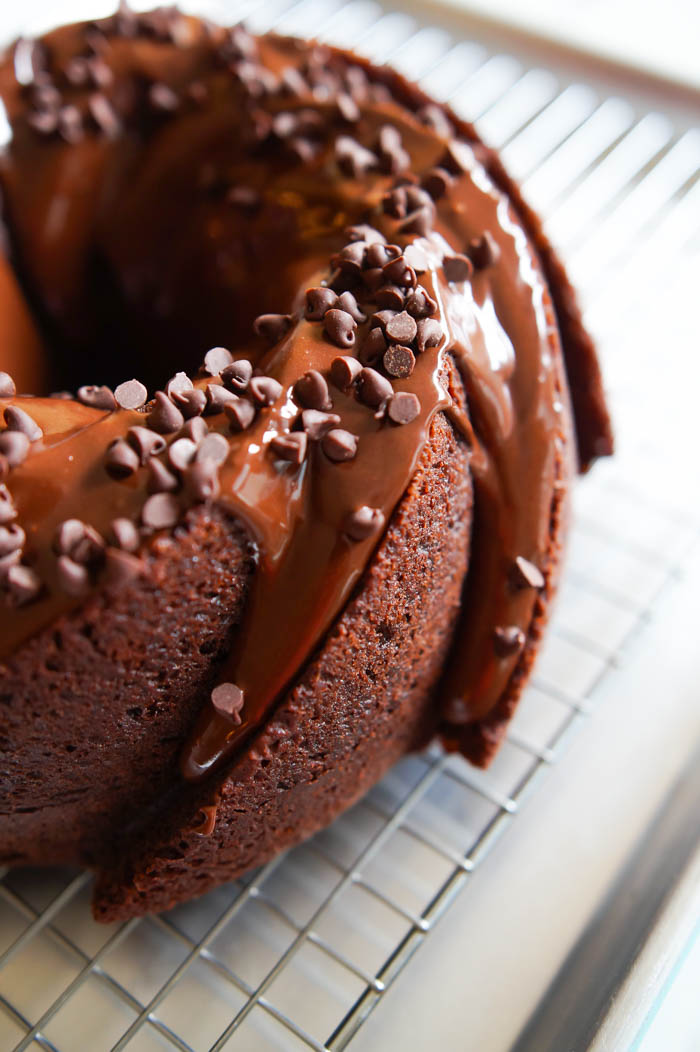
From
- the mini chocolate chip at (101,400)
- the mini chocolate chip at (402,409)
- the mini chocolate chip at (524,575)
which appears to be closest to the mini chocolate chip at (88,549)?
the mini chocolate chip at (101,400)

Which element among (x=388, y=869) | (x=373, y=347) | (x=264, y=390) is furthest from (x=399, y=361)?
(x=388, y=869)

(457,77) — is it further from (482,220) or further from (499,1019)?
(499,1019)

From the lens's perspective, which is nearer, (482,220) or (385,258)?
(385,258)

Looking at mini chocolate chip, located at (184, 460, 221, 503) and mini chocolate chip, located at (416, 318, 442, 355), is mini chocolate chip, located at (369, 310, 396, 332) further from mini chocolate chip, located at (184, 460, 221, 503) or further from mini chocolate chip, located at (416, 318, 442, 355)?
mini chocolate chip, located at (184, 460, 221, 503)

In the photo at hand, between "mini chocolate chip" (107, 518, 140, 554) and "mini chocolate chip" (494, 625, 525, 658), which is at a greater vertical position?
"mini chocolate chip" (107, 518, 140, 554)

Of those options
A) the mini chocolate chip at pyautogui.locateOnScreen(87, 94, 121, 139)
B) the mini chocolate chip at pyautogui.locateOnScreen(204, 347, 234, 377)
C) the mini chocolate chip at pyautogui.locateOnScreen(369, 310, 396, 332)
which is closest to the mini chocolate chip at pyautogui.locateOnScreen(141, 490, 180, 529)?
the mini chocolate chip at pyautogui.locateOnScreen(204, 347, 234, 377)

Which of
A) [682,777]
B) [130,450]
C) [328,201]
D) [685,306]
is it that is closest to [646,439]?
[685,306]
